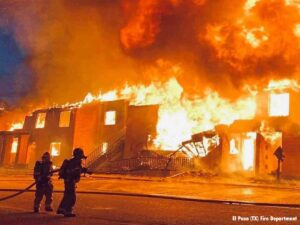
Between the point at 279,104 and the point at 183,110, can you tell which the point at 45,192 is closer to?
the point at 279,104

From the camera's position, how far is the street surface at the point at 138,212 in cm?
885

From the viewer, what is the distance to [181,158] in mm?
26047

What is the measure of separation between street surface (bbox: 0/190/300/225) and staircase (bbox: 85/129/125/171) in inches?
666

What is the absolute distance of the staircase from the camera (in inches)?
1220

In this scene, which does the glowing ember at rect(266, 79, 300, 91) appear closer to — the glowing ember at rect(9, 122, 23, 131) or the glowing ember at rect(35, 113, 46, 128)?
the glowing ember at rect(35, 113, 46, 128)

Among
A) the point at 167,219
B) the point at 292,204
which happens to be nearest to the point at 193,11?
the point at 292,204

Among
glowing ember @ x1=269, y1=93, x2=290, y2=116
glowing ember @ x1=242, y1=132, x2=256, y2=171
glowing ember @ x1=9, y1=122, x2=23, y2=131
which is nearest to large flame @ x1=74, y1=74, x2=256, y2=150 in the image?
glowing ember @ x1=242, y1=132, x2=256, y2=171

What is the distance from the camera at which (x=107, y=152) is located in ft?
104

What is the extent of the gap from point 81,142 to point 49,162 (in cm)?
2609

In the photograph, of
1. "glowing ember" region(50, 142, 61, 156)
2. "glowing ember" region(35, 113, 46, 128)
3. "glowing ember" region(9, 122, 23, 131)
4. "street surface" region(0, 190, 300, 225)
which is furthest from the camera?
"glowing ember" region(9, 122, 23, 131)

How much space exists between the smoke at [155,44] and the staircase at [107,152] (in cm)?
576

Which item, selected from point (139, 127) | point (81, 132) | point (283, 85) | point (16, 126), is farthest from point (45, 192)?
point (16, 126)

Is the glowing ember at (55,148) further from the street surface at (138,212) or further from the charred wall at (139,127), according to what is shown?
the street surface at (138,212)

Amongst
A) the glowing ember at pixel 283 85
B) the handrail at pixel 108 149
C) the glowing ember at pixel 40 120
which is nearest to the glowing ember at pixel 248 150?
the glowing ember at pixel 283 85
